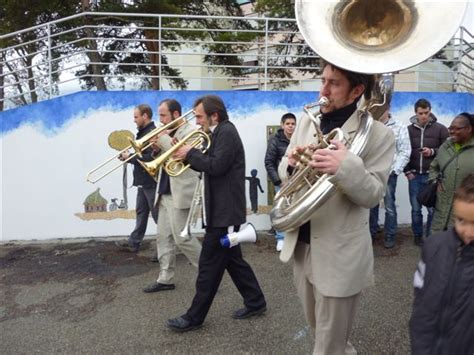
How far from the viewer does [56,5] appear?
10391 mm

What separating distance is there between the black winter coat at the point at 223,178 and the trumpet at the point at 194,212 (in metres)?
0.32

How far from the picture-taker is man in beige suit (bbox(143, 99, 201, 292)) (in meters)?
3.90

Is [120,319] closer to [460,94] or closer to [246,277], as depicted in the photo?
[246,277]

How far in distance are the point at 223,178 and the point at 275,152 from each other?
8.04ft

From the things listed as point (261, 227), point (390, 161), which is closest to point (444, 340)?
point (390, 161)

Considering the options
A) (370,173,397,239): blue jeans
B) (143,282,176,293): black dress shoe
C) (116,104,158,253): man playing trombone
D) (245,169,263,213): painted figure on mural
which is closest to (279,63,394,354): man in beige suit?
(143,282,176,293): black dress shoe

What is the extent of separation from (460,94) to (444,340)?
227 inches

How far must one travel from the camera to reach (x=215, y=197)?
3.22 meters

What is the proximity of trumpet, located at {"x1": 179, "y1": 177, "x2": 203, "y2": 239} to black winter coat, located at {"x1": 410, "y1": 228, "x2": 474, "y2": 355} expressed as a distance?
6.90 feet

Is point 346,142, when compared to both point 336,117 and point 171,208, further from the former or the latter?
point 171,208

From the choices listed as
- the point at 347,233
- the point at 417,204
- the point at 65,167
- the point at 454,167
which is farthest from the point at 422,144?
the point at 65,167

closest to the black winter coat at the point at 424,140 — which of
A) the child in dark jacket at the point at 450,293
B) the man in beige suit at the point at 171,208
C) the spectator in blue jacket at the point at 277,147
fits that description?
the spectator in blue jacket at the point at 277,147

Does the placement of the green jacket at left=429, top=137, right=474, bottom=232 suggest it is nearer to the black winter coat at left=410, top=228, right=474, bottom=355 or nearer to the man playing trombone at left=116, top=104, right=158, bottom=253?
the black winter coat at left=410, top=228, right=474, bottom=355

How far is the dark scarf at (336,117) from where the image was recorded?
2111 millimetres
